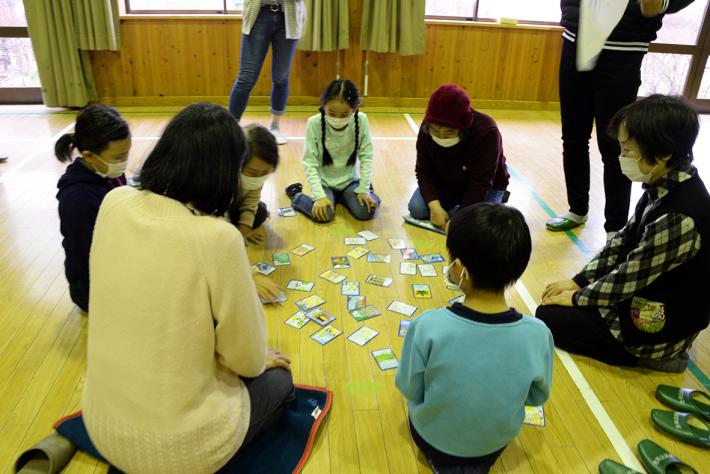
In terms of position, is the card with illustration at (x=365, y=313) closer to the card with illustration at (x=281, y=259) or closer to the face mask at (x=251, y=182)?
the card with illustration at (x=281, y=259)

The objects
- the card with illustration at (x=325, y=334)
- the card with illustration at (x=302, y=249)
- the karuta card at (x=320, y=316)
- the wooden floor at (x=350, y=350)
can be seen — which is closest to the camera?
the wooden floor at (x=350, y=350)

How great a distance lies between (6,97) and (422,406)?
6.01 meters

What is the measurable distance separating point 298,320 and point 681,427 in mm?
1550

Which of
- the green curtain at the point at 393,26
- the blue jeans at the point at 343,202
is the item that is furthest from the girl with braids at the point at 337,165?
the green curtain at the point at 393,26

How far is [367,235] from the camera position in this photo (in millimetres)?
3367

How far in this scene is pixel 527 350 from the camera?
60.2 inches

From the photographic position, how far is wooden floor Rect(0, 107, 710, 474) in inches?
76.0

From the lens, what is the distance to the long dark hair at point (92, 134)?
2.29 meters

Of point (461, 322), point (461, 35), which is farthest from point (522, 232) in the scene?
point (461, 35)

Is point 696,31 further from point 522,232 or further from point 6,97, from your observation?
point 6,97

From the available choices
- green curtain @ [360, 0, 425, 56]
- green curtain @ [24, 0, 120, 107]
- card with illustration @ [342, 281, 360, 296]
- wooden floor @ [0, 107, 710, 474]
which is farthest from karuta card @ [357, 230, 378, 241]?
green curtain @ [24, 0, 120, 107]

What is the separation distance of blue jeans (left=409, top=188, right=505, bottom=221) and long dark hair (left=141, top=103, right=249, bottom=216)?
7.25ft

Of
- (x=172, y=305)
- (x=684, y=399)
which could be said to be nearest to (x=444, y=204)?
(x=684, y=399)

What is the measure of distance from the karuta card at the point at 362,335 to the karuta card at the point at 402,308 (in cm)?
20
